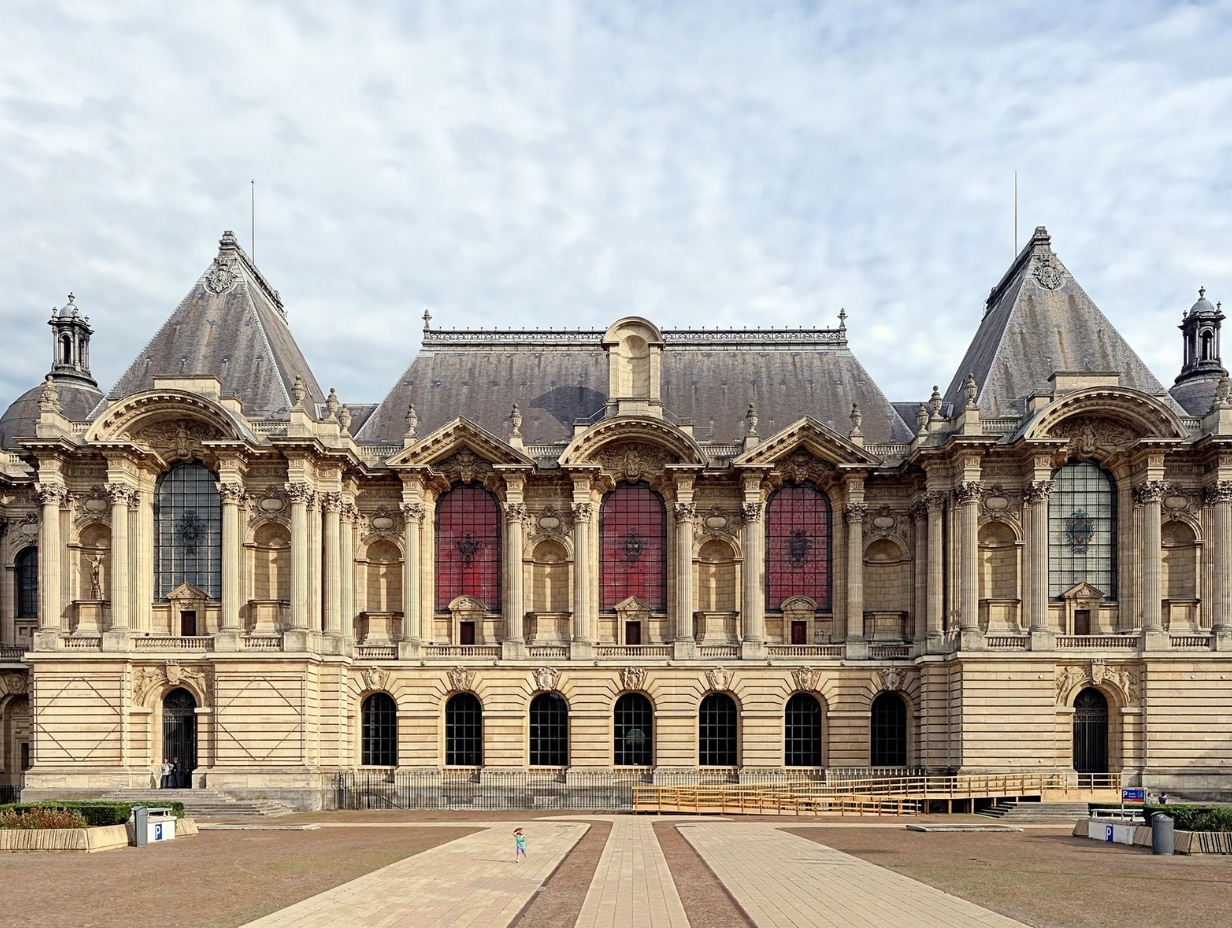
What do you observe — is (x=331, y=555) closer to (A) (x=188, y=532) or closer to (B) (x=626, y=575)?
(A) (x=188, y=532)

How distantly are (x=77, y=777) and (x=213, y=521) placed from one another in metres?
12.1

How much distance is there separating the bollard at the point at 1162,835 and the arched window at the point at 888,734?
20.0 m

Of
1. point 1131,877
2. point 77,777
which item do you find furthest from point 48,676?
point 1131,877

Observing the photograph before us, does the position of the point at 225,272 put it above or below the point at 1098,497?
above

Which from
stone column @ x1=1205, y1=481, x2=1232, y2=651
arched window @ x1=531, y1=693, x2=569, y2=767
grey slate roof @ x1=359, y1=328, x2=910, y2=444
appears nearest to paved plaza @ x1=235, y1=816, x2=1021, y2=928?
arched window @ x1=531, y1=693, x2=569, y2=767

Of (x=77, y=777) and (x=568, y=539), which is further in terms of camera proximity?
(x=568, y=539)

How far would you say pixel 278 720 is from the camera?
47.0m

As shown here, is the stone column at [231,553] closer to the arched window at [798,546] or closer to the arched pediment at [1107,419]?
the arched window at [798,546]

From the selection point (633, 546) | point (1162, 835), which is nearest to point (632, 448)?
→ point (633, 546)

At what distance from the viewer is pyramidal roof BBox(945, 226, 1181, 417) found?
5228 centimetres

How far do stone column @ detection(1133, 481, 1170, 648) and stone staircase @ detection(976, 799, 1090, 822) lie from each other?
9.09m

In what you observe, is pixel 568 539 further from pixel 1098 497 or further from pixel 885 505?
pixel 1098 497

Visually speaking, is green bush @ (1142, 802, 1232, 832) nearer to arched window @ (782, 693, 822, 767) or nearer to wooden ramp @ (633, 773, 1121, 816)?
wooden ramp @ (633, 773, 1121, 816)

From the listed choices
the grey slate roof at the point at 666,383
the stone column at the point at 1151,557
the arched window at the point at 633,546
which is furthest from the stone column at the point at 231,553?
the stone column at the point at 1151,557
